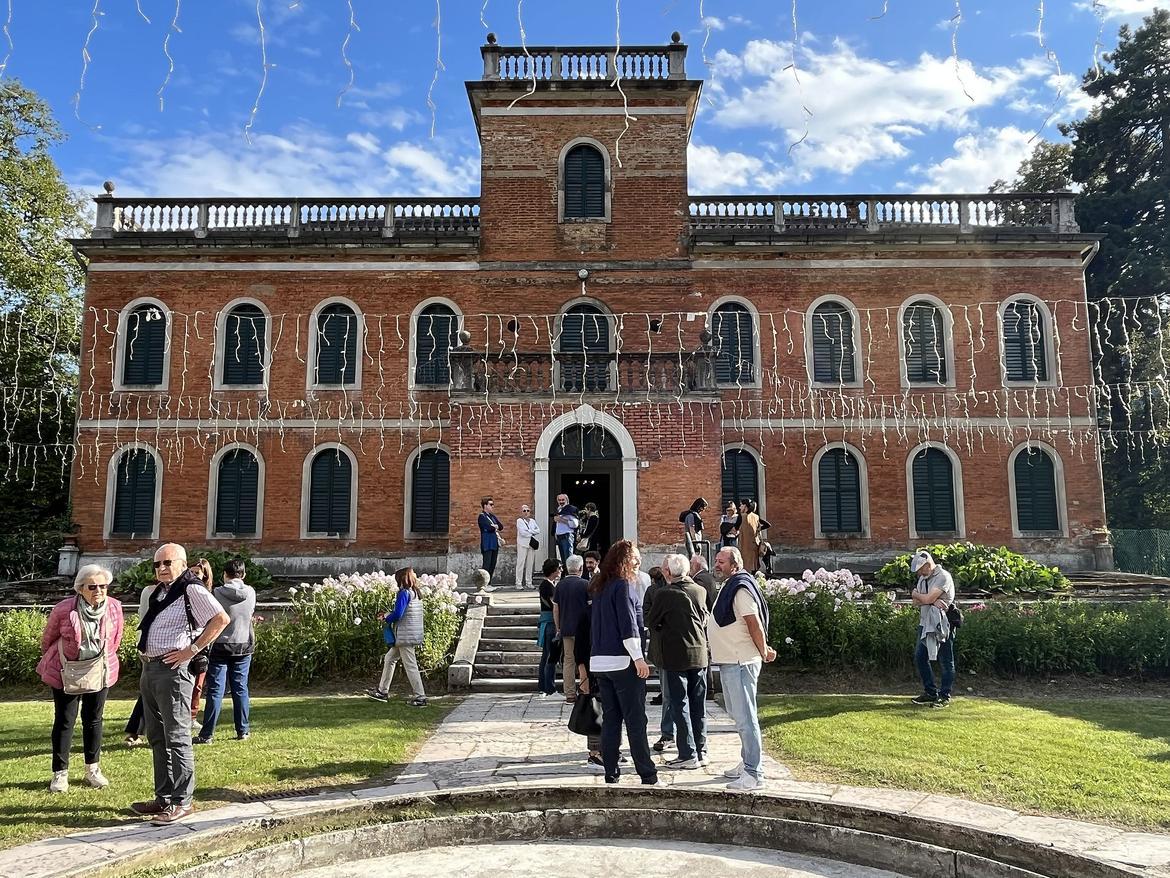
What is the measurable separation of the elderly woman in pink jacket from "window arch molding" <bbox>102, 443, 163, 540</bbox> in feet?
48.6

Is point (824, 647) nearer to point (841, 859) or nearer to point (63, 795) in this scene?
point (841, 859)

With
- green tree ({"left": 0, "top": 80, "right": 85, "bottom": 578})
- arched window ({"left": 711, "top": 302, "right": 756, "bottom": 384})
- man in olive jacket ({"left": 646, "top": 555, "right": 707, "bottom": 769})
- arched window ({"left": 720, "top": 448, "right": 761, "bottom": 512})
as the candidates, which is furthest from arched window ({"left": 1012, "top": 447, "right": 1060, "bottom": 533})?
green tree ({"left": 0, "top": 80, "right": 85, "bottom": 578})

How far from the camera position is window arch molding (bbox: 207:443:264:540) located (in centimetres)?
1994

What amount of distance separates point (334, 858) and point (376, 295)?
1717 cm

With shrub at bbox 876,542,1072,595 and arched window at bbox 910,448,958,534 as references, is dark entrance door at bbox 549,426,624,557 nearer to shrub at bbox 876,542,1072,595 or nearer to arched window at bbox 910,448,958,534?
shrub at bbox 876,542,1072,595

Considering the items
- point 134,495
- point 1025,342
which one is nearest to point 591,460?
point 134,495

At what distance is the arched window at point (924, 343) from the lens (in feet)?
67.5

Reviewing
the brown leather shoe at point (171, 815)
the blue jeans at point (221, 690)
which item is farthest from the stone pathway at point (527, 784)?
the blue jeans at point (221, 690)

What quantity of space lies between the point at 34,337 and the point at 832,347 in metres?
22.6

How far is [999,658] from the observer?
1149 cm

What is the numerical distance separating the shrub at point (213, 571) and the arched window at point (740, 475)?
429 inches

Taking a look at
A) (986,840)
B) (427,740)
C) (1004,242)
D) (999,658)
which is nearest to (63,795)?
(427,740)

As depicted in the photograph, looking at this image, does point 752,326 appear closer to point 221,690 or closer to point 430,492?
point 430,492

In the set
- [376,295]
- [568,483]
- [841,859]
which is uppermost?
[376,295]
